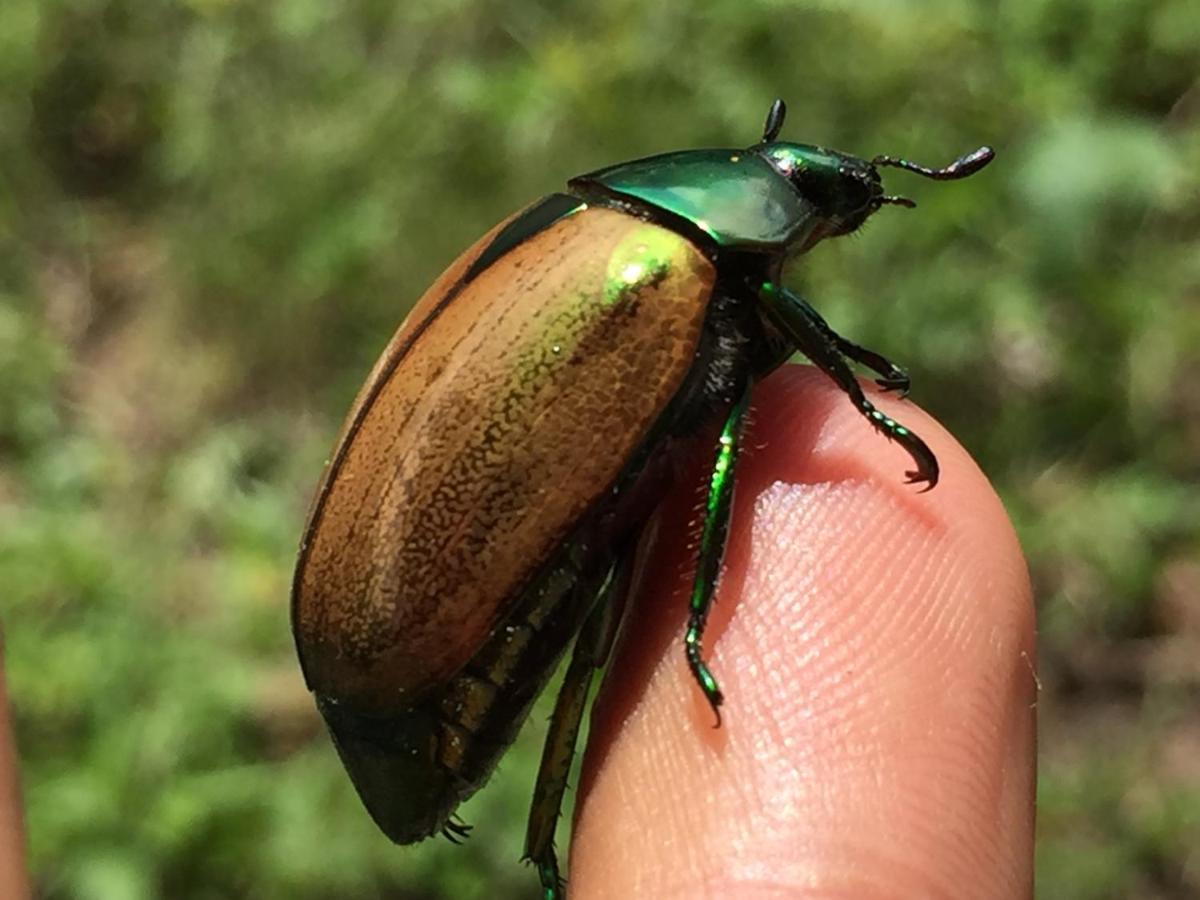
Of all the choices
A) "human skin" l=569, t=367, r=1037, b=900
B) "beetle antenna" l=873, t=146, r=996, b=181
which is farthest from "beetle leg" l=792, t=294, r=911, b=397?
"beetle antenna" l=873, t=146, r=996, b=181

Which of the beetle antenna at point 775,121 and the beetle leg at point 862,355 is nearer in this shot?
the beetle leg at point 862,355

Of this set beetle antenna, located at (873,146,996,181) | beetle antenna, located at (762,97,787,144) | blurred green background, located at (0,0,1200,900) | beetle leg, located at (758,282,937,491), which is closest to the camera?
beetle leg, located at (758,282,937,491)

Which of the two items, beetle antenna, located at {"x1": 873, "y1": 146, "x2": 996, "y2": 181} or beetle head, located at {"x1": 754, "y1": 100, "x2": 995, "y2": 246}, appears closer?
beetle head, located at {"x1": 754, "y1": 100, "x2": 995, "y2": 246}

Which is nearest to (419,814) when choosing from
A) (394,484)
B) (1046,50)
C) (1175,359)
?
(394,484)

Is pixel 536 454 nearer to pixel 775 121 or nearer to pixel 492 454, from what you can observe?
pixel 492 454

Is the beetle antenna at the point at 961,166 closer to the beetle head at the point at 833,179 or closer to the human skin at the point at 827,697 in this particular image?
the beetle head at the point at 833,179

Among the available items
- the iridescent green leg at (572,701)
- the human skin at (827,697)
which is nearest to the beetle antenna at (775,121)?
the human skin at (827,697)

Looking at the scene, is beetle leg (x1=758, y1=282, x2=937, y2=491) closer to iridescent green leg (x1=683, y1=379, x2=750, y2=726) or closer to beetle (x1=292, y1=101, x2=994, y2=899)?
beetle (x1=292, y1=101, x2=994, y2=899)

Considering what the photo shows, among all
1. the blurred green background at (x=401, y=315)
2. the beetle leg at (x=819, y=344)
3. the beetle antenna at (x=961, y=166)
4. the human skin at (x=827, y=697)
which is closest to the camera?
the human skin at (x=827, y=697)
